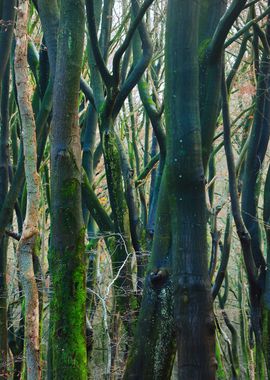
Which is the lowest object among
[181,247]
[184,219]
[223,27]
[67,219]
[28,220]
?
[181,247]

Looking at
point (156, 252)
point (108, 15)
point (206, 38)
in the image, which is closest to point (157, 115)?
point (108, 15)

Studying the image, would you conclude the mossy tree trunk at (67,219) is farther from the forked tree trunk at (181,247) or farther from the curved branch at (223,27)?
the curved branch at (223,27)

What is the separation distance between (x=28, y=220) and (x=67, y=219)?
859 millimetres

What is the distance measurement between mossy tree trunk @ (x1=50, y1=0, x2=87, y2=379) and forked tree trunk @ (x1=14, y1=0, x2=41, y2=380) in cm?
63

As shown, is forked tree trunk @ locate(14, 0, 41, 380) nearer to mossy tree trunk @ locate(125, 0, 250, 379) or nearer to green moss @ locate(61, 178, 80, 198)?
green moss @ locate(61, 178, 80, 198)

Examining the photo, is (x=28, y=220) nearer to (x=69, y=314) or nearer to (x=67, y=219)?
(x=67, y=219)

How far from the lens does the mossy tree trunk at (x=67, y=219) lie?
18.6 ft

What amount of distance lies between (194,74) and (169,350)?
2.41 m

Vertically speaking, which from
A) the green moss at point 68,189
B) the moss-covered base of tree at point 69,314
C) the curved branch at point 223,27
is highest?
the curved branch at point 223,27

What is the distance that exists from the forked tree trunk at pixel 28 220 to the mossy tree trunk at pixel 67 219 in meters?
0.63

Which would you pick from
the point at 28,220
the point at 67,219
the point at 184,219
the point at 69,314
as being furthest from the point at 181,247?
the point at 28,220

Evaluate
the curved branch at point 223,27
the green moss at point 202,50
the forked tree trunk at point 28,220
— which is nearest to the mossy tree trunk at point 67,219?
the forked tree trunk at point 28,220

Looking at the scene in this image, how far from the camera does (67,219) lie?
5.73 m

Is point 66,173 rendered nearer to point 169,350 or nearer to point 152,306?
point 152,306
